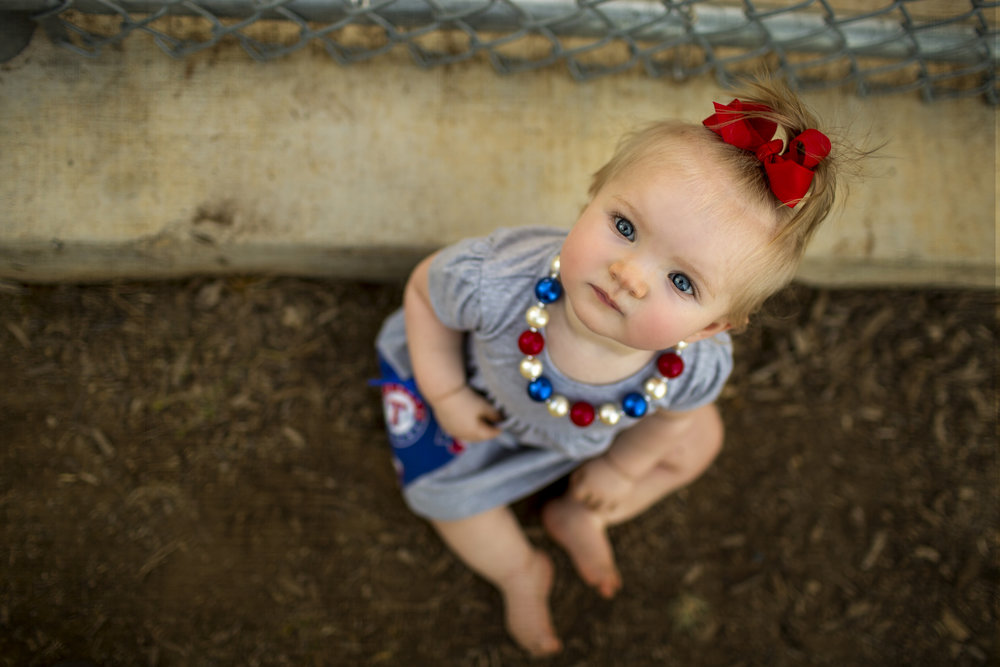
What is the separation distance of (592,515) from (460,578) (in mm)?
401

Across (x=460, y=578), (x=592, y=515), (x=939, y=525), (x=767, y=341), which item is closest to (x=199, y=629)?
(x=460, y=578)

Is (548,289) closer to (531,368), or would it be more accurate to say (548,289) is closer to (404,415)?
(531,368)

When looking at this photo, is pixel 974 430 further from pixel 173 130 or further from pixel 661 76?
pixel 173 130

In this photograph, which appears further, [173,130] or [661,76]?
[661,76]

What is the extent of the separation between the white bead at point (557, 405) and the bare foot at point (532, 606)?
2.06 feet

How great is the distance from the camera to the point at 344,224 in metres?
1.63

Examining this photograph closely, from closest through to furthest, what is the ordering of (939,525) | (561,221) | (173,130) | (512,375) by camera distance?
(512,375) → (173,130) → (561,221) → (939,525)

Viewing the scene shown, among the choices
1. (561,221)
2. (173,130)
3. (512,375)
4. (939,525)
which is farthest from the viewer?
(939,525)

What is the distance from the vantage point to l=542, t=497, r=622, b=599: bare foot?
5.89 ft

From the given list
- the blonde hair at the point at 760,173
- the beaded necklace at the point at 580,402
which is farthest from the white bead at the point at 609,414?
the blonde hair at the point at 760,173

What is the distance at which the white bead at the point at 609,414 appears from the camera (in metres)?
1.30

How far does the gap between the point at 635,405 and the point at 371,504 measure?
0.87m

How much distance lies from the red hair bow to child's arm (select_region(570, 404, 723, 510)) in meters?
0.65

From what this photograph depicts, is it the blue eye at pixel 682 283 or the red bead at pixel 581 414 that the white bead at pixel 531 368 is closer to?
the red bead at pixel 581 414
